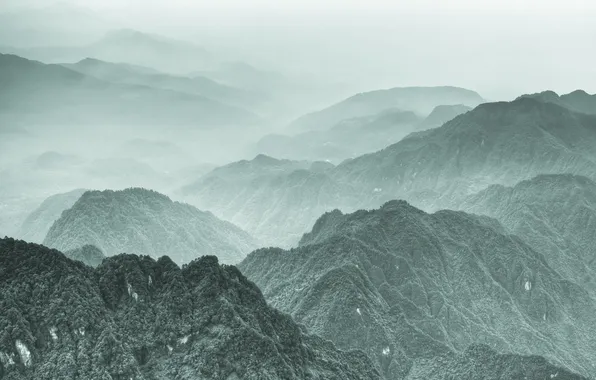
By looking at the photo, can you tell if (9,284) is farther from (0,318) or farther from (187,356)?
(187,356)

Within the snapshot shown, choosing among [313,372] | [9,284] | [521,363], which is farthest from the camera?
[521,363]

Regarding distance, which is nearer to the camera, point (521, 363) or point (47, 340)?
point (47, 340)

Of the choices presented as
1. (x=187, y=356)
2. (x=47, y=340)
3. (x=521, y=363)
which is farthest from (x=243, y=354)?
(x=521, y=363)

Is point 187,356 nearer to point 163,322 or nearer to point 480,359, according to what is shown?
point 163,322

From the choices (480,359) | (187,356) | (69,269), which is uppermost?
(69,269)

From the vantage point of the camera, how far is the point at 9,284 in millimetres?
131875

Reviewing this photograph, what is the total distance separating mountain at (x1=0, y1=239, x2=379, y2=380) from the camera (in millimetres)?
124875

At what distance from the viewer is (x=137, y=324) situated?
136000mm

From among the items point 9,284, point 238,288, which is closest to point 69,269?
point 9,284

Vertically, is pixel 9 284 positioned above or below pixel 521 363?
above

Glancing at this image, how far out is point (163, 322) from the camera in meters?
138

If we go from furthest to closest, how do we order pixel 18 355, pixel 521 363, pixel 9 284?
pixel 521 363, pixel 9 284, pixel 18 355

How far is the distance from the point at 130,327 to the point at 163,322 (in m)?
5.53

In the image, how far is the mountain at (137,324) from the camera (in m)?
125
